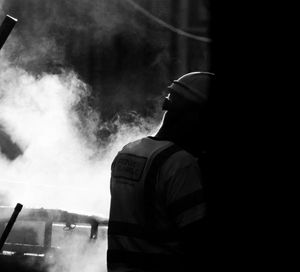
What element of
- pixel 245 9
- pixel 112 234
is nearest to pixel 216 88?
pixel 245 9

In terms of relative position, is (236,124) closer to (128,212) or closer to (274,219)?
(274,219)

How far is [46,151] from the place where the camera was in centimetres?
1073

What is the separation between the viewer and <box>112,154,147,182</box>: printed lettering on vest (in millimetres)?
2277

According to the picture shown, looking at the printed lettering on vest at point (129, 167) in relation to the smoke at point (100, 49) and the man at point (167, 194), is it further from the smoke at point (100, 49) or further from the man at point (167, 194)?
the smoke at point (100, 49)

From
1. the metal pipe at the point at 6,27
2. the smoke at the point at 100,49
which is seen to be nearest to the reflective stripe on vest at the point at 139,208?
the metal pipe at the point at 6,27

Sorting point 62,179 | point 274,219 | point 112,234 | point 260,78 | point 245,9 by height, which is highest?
point 245,9

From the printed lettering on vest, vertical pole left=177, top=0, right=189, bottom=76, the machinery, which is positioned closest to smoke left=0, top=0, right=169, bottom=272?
vertical pole left=177, top=0, right=189, bottom=76

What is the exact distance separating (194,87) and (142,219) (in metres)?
0.53

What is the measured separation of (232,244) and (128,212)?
1.58ft

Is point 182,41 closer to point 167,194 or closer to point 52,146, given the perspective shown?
point 52,146

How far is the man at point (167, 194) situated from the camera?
6.95 feet

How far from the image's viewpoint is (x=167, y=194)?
2.17m

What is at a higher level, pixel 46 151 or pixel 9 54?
pixel 9 54

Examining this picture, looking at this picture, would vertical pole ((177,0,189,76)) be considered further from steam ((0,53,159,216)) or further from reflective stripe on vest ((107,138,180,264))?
reflective stripe on vest ((107,138,180,264))
